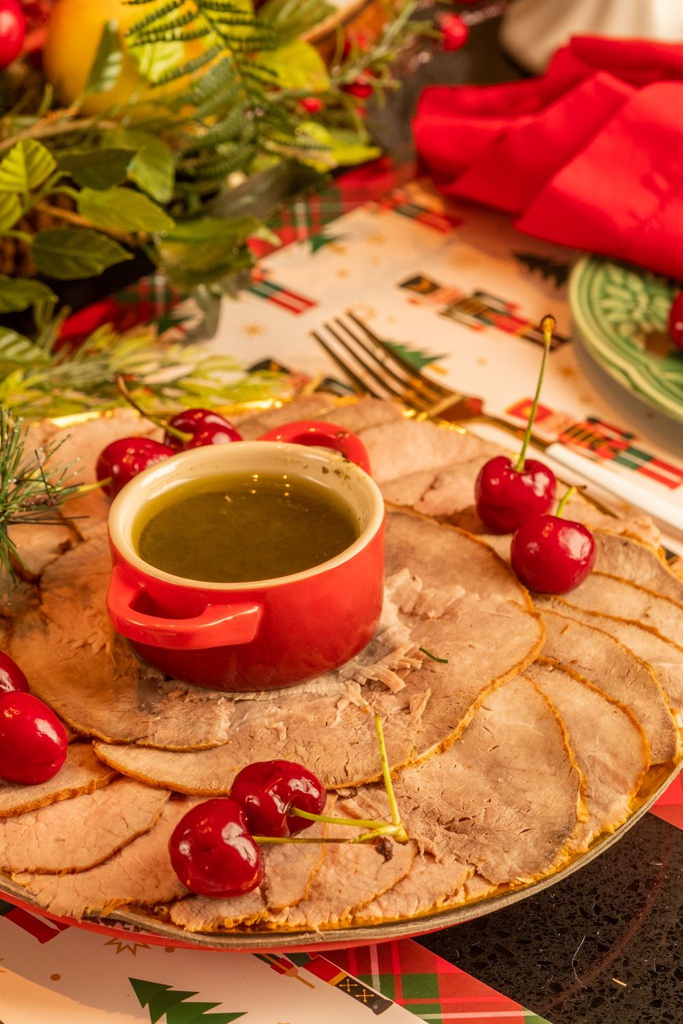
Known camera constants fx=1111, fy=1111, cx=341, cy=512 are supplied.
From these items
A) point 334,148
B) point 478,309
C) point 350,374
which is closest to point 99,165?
point 350,374

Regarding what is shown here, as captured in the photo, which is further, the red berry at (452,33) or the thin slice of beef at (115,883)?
the red berry at (452,33)

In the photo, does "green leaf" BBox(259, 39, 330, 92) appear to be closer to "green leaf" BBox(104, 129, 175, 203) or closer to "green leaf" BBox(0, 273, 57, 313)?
"green leaf" BBox(104, 129, 175, 203)

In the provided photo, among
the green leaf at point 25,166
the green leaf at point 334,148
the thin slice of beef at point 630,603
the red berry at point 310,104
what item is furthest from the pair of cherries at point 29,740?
the red berry at point 310,104

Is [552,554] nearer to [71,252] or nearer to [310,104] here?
[71,252]

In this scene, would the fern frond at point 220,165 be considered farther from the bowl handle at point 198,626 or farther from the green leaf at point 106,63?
the bowl handle at point 198,626

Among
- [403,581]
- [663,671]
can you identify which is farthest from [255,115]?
[663,671]

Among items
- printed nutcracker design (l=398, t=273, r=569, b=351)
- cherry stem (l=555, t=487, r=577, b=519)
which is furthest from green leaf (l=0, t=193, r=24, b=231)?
cherry stem (l=555, t=487, r=577, b=519)

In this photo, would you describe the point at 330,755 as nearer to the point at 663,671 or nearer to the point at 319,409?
the point at 663,671
